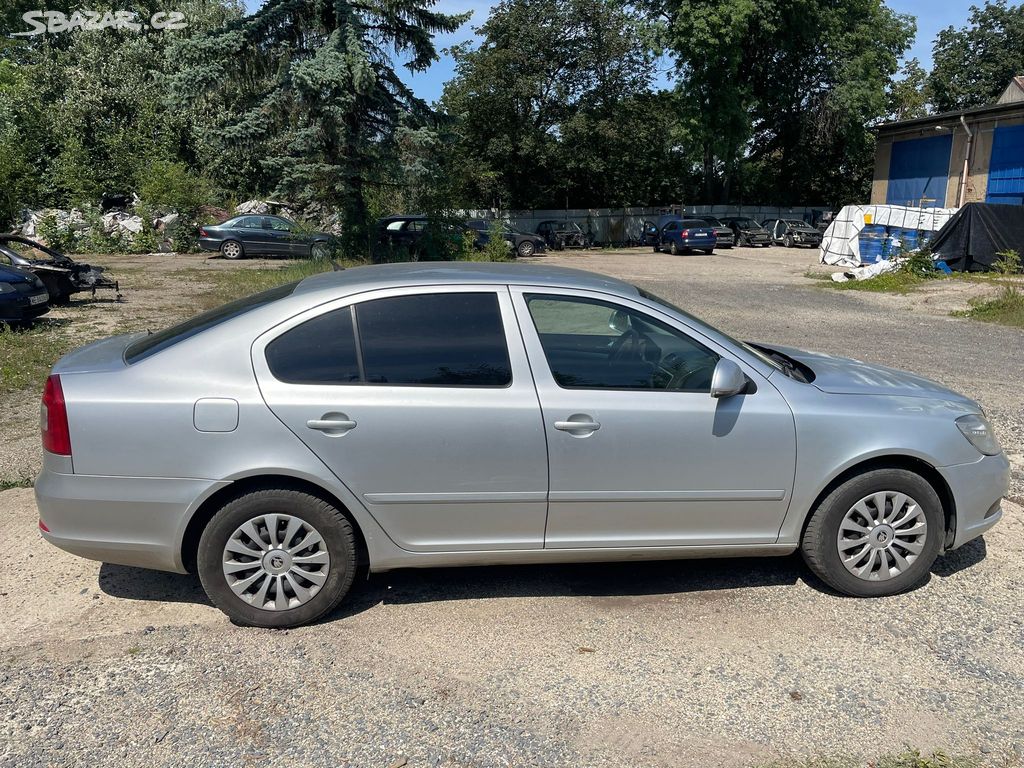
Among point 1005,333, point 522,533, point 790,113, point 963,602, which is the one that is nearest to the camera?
point 522,533

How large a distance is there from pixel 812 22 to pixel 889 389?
44.2 m

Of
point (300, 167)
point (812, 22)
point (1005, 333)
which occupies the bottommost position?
point (1005, 333)

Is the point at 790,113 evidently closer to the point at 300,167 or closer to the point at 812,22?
the point at 812,22

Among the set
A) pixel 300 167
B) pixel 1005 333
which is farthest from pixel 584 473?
pixel 300 167

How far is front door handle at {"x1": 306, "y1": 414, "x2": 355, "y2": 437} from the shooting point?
12.2ft

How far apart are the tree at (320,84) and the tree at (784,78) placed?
2209cm

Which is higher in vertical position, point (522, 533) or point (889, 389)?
point (889, 389)

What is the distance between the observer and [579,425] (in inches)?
151

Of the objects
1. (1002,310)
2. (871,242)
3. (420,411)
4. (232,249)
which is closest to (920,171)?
(871,242)

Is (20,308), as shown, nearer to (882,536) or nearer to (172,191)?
(882,536)

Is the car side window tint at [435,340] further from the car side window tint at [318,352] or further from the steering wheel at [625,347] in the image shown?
the steering wheel at [625,347]

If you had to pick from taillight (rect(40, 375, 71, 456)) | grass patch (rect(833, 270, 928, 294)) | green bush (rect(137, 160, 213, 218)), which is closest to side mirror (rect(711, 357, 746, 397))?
taillight (rect(40, 375, 71, 456))

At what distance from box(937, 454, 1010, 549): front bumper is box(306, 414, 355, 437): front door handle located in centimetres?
288

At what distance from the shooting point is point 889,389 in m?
4.31
